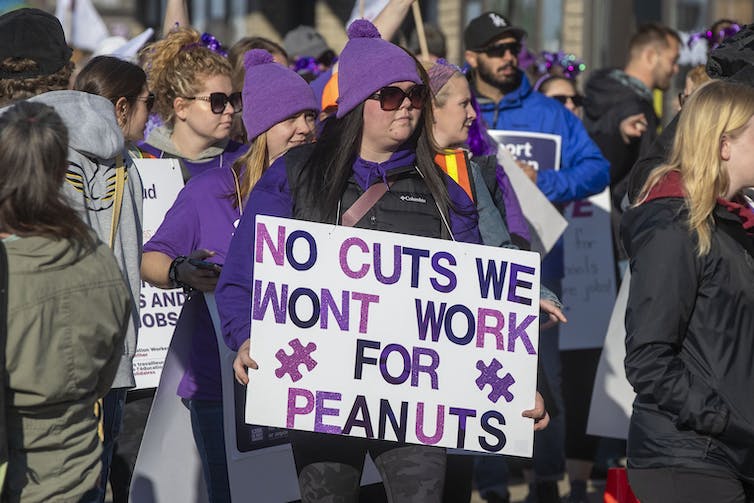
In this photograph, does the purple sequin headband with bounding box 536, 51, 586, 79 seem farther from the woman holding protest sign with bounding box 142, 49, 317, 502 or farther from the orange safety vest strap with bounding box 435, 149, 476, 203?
the orange safety vest strap with bounding box 435, 149, 476, 203

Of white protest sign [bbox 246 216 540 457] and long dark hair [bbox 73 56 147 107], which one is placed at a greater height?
long dark hair [bbox 73 56 147 107]

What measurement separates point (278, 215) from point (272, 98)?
1150mm

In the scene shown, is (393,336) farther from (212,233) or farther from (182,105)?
(182,105)

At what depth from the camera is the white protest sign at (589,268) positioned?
883 cm

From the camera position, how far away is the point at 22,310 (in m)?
3.62

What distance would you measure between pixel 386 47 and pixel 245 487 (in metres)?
1.69

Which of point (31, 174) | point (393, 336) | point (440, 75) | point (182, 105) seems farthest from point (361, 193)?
point (182, 105)

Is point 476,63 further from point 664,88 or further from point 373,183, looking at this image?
point 373,183

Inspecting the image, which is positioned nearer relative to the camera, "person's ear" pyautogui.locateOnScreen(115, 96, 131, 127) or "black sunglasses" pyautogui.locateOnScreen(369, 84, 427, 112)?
"black sunglasses" pyautogui.locateOnScreen(369, 84, 427, 112)

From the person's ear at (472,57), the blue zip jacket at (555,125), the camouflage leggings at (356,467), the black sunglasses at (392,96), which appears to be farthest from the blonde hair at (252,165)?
the person's ear at (472,57)

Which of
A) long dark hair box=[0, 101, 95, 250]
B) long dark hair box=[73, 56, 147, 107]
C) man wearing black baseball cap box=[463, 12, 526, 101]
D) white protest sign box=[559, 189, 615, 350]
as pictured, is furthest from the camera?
white protest sign box=[559, 189, 615, 350]

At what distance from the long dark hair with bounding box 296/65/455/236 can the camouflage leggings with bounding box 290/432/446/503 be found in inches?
26.7

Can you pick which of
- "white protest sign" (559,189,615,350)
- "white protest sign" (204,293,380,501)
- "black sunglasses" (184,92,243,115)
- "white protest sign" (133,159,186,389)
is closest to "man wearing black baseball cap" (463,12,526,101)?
"white protest sign" (559,189,615,350)

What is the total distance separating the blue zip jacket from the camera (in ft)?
25.1
